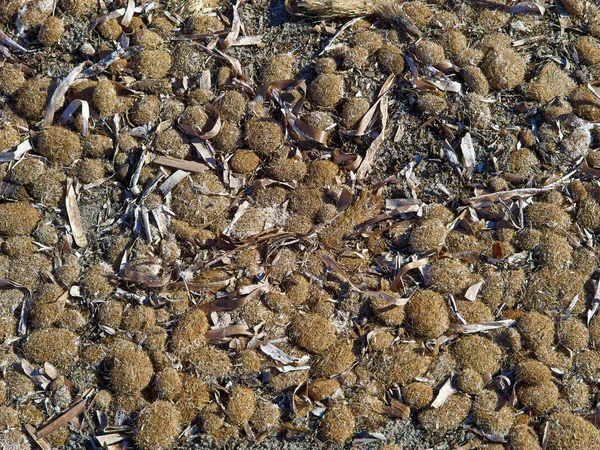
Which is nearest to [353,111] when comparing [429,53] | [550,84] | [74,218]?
[429,53]

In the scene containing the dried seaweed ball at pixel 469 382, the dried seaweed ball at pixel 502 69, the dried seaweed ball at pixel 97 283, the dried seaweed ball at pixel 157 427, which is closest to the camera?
the dried seaweed ball at pixel 157 427

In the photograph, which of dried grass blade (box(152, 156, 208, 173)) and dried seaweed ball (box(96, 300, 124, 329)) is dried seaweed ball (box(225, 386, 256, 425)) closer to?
dried seaweed ball (box(96, 300, 124, 329))


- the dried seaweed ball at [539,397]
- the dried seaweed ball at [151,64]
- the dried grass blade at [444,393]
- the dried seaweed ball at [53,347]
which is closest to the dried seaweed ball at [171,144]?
the dried seaweed ball at [151,64]

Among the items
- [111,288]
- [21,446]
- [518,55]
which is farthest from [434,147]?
[21,446]

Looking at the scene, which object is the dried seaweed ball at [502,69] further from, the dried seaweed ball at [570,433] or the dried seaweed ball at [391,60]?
the dried seaweed ball at [570,433]

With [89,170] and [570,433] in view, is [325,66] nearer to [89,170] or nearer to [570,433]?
[89,170]

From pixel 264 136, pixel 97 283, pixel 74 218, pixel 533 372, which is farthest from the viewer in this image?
pixel 264 136
